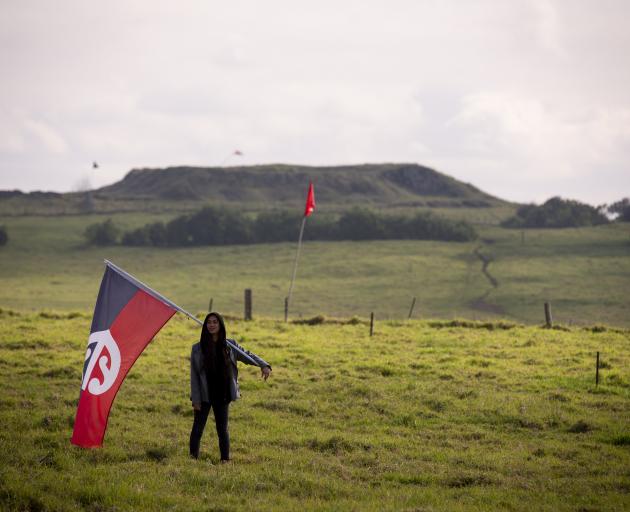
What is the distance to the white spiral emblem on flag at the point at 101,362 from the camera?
38.6 ft

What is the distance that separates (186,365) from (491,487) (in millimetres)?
12176

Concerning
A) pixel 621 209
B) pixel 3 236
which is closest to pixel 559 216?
pixel 621 209

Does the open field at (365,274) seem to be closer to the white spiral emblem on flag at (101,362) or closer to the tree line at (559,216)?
the tree line at (559,216)

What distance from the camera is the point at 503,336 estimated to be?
2891 cm

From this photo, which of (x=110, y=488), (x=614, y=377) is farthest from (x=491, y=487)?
(x=614, y=377)

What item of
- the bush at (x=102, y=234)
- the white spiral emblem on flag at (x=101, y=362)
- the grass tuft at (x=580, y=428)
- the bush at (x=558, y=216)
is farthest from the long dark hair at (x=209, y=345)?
the bush at (x=558, y=216)

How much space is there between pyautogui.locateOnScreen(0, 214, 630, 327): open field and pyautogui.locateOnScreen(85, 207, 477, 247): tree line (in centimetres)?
415

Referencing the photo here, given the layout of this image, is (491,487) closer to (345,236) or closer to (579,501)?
(579,501)

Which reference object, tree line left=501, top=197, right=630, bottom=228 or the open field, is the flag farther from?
tree line left=501, top=197, right=630, bottom=228

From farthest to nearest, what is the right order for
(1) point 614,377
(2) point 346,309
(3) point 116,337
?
(2) point 346,309 → (1) point 614,377 → (3) point 116,337

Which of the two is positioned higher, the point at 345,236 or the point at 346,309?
the point at 345,236

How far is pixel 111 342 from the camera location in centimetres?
1200

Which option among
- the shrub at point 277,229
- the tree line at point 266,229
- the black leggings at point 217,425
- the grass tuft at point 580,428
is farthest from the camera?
the shrub at point 277,229

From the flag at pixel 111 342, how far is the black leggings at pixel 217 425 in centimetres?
134
